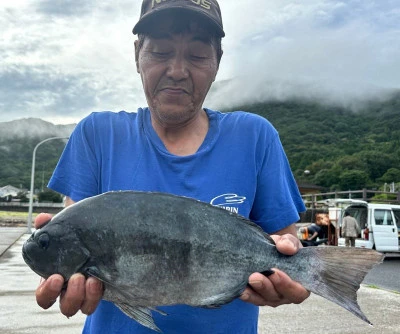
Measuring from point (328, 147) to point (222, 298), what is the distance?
350 feet

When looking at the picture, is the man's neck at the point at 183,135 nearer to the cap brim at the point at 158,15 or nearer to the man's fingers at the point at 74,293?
the cap brim at the point at 158,15

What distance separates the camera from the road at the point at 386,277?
1213 centimetres

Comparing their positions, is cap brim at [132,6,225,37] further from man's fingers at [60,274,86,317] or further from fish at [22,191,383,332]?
man's fingers at [60,274,86,317]

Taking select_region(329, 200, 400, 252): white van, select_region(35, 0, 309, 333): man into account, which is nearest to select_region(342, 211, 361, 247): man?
select_region(329, 200, 400, 252): white van

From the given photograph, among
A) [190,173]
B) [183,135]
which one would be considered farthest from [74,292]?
[183,135]

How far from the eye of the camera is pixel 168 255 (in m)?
1.96

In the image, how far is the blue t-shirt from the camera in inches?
85.1

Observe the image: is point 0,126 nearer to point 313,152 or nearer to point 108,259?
point 313,152

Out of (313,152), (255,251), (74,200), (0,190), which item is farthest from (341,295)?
(0,190)

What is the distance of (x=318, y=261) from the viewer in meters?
2.12

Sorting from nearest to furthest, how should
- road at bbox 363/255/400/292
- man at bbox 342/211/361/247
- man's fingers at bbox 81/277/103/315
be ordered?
man's fingers at bbox 81/277/103/315
road at bbox 363/255/400/292
man at bbox 342/211/361/247

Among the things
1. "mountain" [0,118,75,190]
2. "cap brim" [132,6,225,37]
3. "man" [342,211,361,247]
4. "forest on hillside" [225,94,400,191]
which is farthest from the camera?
"mountain" [0,118,75,190]

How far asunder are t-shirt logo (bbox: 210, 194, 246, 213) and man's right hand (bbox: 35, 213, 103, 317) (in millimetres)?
645

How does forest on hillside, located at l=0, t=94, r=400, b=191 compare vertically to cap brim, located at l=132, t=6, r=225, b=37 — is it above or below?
below
